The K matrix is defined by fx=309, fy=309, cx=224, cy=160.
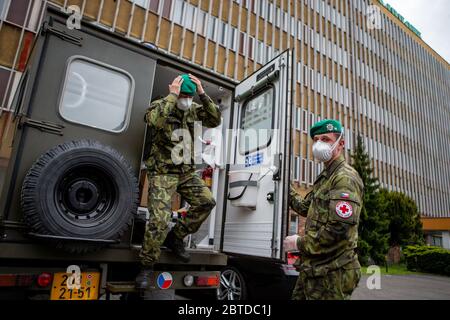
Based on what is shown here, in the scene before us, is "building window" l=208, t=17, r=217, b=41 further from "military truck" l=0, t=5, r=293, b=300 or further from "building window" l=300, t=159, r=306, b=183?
"military truck" l=0, t=5, r=293, b=300

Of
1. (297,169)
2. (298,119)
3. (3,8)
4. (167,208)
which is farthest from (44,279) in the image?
(298,119)

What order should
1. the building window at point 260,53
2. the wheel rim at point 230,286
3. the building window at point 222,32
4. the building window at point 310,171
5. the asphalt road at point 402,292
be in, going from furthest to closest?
the building window at point 310,171 → the building window at point 260,53 → the building window at point 222,32 → the asphalt road at point 402,292 → the wheel rim at point 230,286

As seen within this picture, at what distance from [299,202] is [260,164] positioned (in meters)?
0.70

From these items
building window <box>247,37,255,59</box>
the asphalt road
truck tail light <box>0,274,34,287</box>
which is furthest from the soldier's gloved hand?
building window <box>247,37,255,59</box>

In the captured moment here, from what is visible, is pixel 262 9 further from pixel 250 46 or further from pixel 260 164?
pixel 260 164

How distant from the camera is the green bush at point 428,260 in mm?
16297

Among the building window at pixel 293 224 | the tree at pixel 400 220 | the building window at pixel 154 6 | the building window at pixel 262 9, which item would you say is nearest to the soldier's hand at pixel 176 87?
the building window at pixel 154 6

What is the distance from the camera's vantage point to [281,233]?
3078 mm

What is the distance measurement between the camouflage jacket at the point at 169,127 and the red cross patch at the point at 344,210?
58.3 inches

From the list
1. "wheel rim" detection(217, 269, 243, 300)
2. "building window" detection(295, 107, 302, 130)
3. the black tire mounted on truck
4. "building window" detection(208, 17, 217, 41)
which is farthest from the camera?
"building window" detection(295, 107, 302, 130)

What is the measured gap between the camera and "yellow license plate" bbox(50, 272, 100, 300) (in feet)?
7.70

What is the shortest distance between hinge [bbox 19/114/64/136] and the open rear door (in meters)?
2.03

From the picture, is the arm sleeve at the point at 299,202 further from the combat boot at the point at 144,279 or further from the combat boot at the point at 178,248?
the combat boot at the point at 144,279
